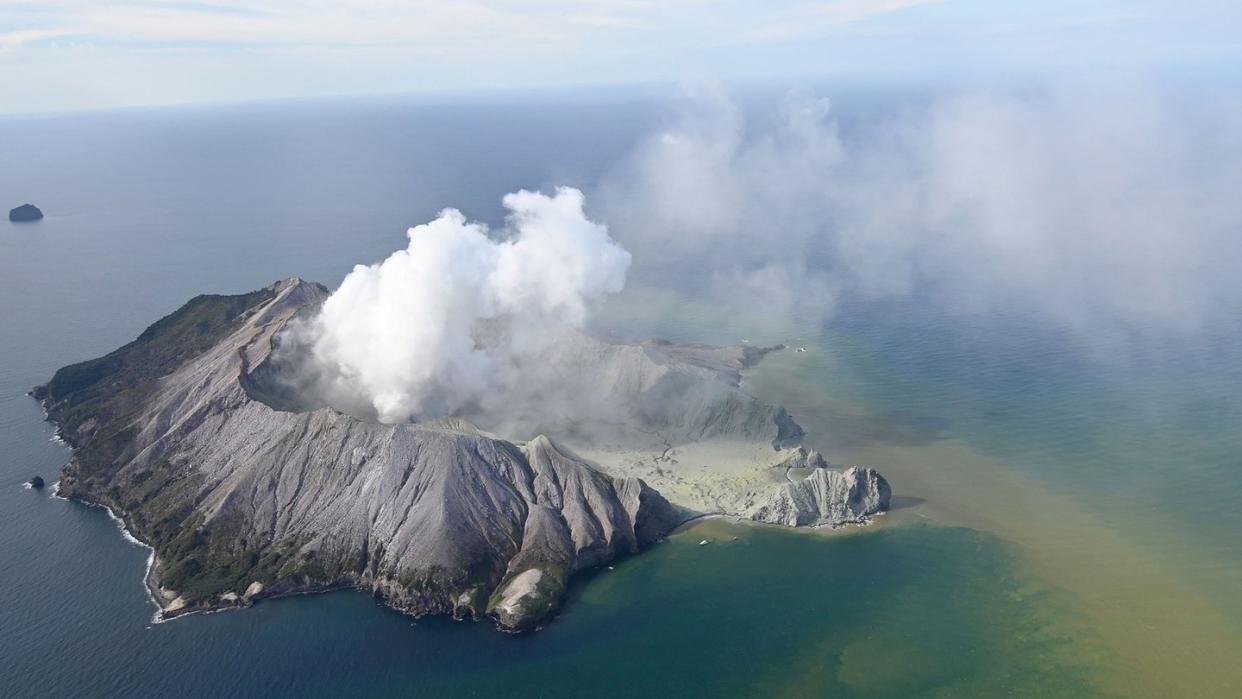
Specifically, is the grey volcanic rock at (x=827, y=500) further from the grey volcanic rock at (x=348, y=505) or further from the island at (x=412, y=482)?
the grey volcanic rock at (x=348, y=505)

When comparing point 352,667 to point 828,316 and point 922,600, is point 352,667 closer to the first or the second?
point 922,600

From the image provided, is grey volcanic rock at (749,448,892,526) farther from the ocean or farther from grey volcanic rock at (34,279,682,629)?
grey volcanic rock at (34,279,682,629)

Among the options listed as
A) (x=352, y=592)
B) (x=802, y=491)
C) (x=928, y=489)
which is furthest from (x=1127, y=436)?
(x=352, y=592)

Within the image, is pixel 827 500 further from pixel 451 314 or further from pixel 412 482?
pixel 451 314

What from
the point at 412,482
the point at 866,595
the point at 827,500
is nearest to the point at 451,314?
the point at 412,482

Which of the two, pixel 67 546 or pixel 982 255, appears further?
pixel 982 255

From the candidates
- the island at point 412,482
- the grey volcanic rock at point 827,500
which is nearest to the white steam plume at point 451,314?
the island at point 412,482

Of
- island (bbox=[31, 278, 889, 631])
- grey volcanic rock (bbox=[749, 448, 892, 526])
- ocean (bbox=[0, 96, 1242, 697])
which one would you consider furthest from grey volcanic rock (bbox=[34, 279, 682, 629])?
grey volcanic rock (bbox=[749, 448, 892, 526])
